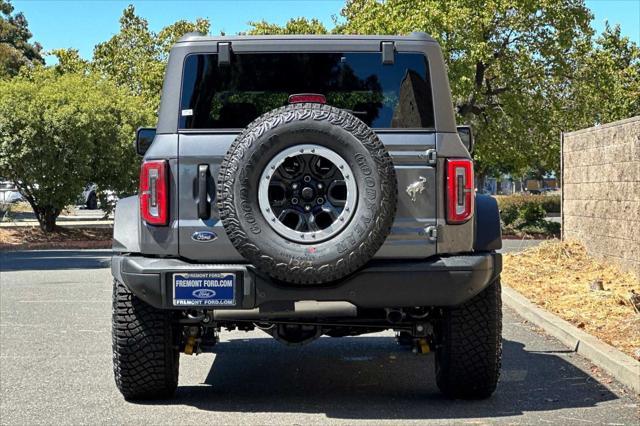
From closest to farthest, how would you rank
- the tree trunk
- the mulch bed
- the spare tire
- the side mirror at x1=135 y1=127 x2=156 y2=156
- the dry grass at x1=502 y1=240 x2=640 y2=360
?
the spare tire, the side mirror at x1=135 y1=127 x2=156 y2=156, the dry grass at x1=502 y1=240 x2=640 y2=360, the mulch bed, the tree trunk

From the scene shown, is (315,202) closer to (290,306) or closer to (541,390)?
(290,306)

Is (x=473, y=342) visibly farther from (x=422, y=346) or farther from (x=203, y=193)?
(x=203, y=193)

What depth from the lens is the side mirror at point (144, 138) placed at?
7.00 meters

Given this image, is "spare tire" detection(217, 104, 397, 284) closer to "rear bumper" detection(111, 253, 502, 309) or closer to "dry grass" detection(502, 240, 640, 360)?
"rear bumper" detection(111, 253, 502, 309)

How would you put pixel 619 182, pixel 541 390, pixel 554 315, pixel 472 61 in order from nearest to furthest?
pixel 541 390, pixel 554 315, pixel 619 182, pixel 472 61

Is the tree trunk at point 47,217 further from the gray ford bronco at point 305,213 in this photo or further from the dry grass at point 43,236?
the gray ford bronco at point 305,213

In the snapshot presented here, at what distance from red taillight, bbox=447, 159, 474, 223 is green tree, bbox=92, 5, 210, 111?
43151 mm

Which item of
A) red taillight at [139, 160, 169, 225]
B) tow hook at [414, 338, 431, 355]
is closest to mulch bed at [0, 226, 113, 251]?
tow hook at [414, 338, 431, 355]

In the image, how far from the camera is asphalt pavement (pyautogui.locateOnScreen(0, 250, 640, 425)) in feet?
20.9

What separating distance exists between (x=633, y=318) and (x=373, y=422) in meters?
4.45

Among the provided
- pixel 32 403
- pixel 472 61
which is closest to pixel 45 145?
pixel 472 61

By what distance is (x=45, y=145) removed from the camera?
27.7 meters

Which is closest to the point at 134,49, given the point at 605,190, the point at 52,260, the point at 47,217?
the point at 47,217

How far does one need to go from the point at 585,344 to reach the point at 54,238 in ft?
72.4
